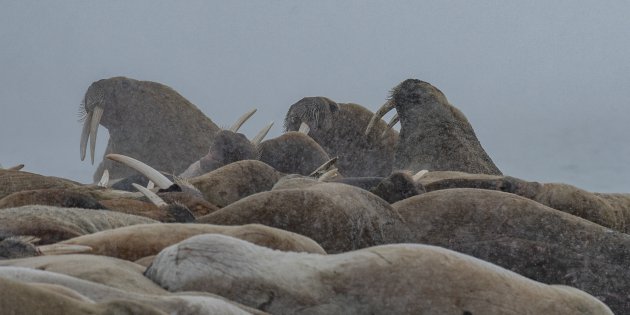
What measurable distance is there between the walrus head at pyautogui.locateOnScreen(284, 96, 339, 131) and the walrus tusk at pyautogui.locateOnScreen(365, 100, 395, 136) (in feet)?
2.16

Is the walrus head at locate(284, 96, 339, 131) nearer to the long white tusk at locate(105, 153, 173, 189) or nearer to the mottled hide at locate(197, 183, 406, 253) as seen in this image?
the long white tusk at locate(105, 153, 173, 189)

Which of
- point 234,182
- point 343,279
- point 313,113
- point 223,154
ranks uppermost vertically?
point 313,113

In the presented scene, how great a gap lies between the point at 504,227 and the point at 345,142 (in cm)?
935

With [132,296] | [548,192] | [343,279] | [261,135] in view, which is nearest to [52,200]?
[343,279]

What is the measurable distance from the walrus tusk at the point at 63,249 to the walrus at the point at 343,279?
721 mm

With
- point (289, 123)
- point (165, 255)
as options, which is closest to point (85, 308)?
point (165, 255)

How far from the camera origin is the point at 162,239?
554cm

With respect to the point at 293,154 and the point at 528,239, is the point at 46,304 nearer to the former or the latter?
the point at 528,239

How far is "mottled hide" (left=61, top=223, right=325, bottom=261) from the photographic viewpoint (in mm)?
5379

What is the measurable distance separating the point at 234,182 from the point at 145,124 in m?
6.01

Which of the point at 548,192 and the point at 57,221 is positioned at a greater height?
the point at 548,192

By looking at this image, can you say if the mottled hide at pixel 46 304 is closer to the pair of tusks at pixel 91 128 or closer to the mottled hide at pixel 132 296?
the mottled hide at pixel 132 296

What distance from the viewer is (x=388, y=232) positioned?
297 inches

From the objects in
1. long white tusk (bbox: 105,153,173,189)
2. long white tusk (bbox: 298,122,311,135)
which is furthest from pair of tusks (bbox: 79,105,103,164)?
long white tusk (bbox: 105,153,173,189)
